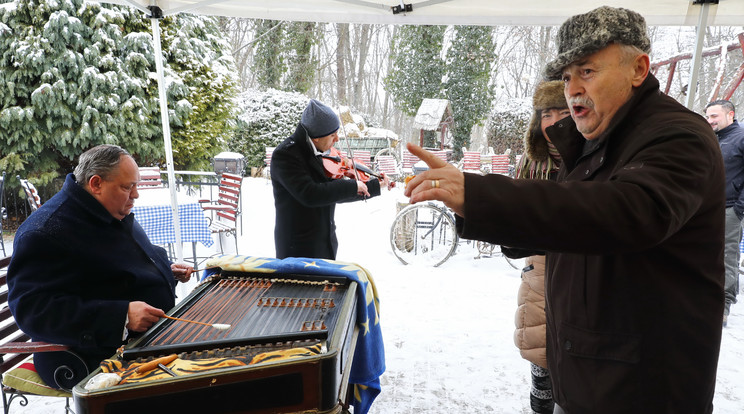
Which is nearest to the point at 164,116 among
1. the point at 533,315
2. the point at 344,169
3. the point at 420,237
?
the point at 344,169

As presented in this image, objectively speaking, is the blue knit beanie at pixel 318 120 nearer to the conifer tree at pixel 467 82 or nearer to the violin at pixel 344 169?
the violin at pixel 344 169

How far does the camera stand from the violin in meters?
3.46

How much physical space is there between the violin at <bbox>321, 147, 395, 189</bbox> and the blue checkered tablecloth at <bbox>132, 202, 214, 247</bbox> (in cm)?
158

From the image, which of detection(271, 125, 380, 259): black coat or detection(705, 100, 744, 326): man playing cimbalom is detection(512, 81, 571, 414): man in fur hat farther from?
detection(705, 100, 744, 326): man playing cimbalom

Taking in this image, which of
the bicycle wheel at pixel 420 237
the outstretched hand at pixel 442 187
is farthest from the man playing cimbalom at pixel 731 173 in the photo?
the outstretched hand at pixel 442 187

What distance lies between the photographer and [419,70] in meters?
16.3

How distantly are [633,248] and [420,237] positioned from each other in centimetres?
511

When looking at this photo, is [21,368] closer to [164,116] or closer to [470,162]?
[164,116]

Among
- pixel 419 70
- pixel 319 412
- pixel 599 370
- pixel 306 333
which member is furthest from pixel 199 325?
pixel 419 70

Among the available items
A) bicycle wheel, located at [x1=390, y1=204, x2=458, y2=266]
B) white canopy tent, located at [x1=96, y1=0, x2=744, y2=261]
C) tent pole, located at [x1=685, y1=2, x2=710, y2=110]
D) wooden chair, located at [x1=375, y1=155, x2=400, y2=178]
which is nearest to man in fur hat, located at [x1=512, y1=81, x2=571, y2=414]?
tent pole, located at [x1=685, y1=2, x2=710, y2=110]

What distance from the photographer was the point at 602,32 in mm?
1040

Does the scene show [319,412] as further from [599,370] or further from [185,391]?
[599,370]

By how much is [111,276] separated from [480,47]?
52.0 ft

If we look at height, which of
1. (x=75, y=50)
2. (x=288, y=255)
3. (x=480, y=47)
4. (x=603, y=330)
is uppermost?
(x=480, y=47)
